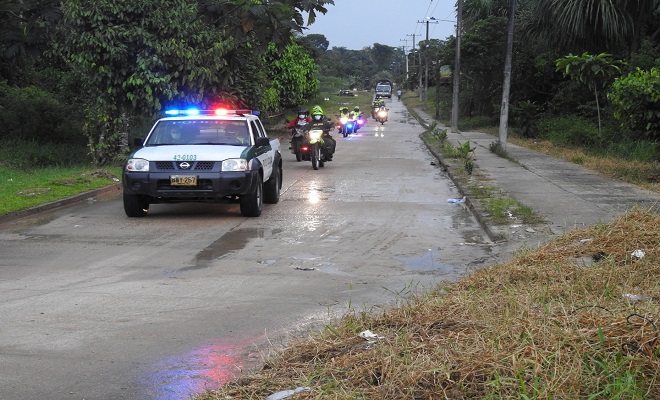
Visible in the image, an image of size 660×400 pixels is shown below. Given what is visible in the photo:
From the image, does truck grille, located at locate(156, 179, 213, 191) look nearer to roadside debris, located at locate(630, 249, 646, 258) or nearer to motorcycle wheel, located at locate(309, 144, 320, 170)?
roadside debris, located at locate(630, 249, 646, 258)

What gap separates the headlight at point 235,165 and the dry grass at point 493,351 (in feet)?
21.7

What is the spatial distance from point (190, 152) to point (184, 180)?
0.55m

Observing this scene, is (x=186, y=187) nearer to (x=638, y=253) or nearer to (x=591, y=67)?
(x=638, y=253)


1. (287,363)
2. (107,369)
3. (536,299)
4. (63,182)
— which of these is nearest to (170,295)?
(107,369)

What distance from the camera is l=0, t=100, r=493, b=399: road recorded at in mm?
5605

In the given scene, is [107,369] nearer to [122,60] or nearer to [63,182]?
[63,182]

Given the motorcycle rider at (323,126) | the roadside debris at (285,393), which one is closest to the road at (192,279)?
the roadside debris at (285,393)

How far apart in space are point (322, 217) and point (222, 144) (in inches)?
81.6

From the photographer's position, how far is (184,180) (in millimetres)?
12586

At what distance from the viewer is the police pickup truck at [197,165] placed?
1266 cm

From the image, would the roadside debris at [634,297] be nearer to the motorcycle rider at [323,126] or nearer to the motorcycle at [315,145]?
the motorcycle at [315,145]

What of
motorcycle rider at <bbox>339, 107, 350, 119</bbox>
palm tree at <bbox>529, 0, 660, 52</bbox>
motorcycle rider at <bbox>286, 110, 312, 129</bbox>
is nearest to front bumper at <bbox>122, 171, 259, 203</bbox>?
motorcycle rider at <bbox>286, 110, 312, 129</bbox>

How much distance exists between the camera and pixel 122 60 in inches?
808

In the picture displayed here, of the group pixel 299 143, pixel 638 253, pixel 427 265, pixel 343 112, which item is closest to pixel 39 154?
pixel 299 143
